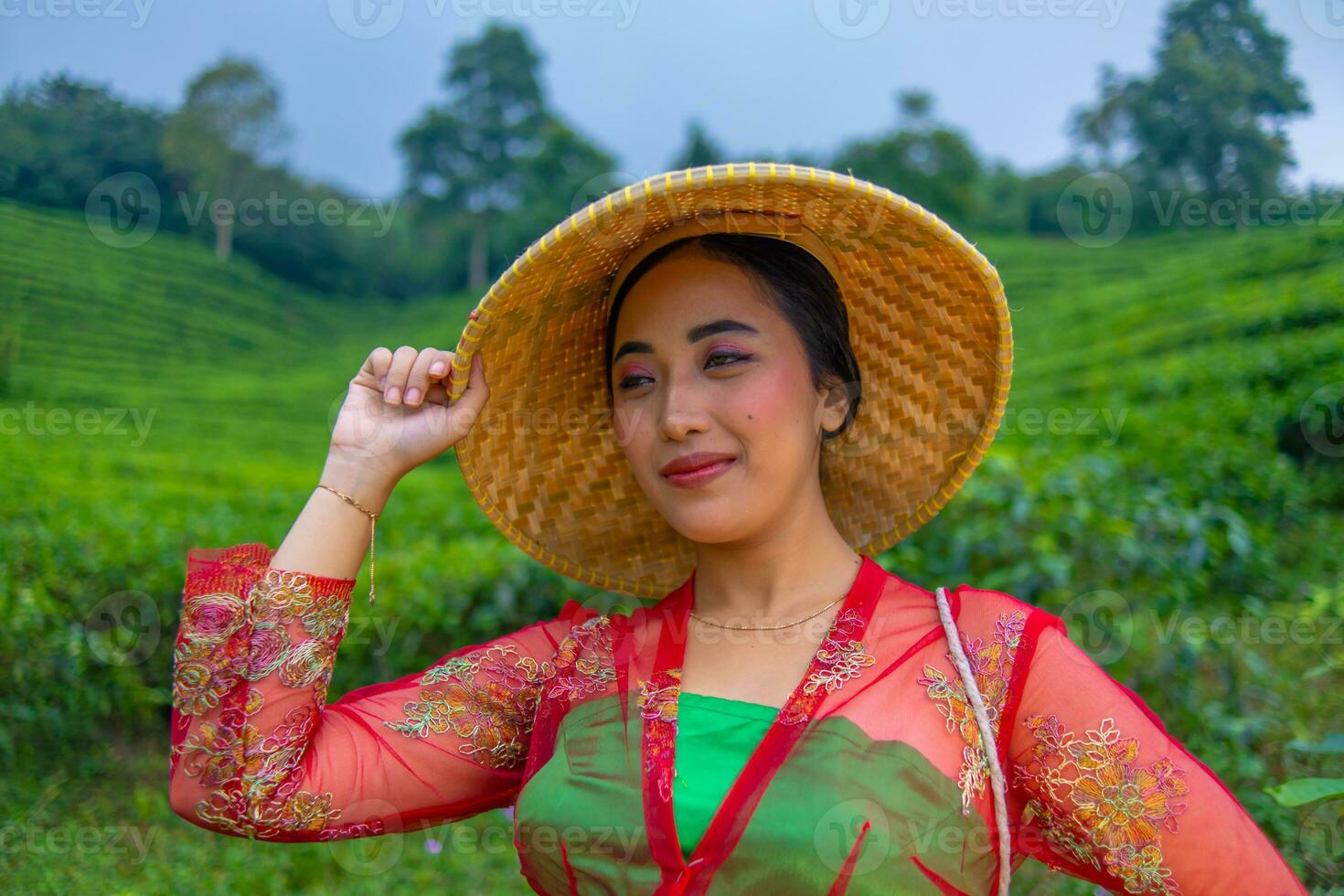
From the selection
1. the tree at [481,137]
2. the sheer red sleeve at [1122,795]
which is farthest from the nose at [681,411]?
the tree at [481,137]

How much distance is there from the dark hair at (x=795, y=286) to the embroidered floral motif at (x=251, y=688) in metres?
0.62

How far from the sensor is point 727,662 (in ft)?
4.81

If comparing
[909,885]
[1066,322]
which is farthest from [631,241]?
[1066,322]

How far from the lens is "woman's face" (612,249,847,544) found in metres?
1.42

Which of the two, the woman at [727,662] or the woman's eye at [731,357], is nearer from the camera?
the woman at [727,662]

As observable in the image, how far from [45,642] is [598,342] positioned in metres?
1.54

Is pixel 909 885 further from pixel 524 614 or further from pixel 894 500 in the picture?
pixel 524 614

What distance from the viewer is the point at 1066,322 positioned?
942 centimetres

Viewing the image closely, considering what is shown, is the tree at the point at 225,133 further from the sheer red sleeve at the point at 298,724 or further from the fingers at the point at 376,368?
the sheer red sleeve at the point at 298,724

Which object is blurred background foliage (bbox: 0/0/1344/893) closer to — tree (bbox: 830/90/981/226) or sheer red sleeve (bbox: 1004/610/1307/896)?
sheer red sleeve (bbox: 1004/610/1307/896)

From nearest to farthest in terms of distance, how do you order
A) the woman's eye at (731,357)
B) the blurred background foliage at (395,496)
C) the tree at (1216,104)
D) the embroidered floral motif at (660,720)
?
the embroidered floral motif at (660,720)
the woman's eye at (731,357)
the tree at (1216,104)
the blurred background foliage at (395,496)

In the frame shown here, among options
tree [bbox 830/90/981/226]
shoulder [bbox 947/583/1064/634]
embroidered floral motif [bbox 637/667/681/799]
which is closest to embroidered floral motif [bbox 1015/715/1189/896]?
shoulder [bbox 947/583/1064/634]

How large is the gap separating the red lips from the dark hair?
8.9 inches

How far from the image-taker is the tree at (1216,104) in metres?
2.20
